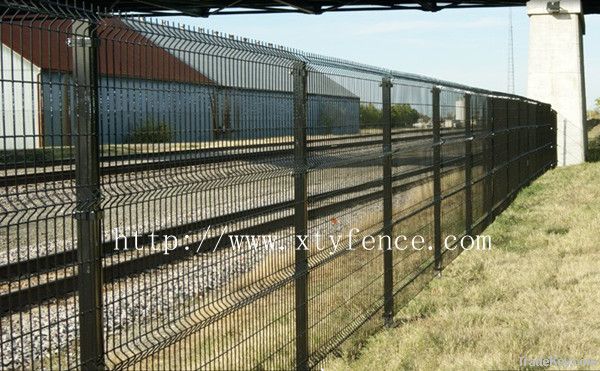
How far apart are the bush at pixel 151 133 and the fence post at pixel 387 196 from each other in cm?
409

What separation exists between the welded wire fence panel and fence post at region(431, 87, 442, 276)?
1.92ft

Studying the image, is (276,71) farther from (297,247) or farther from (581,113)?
(581,113)

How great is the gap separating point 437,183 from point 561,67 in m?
24.5

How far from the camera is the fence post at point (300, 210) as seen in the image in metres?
6.15

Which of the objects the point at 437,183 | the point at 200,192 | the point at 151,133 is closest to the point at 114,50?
the point at 151,133

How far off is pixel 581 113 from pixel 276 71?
98.8 feet

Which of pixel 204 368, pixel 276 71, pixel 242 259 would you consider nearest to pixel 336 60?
pixel 276 71

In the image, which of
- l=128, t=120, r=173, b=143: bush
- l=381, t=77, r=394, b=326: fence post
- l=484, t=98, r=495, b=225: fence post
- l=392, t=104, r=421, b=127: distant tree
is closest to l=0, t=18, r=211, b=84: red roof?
l=128, t=120, r=173, b=143: bush

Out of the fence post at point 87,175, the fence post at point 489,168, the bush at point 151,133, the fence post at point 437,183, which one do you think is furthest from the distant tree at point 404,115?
the fence post at point 87,175

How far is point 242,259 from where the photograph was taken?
5379 mm

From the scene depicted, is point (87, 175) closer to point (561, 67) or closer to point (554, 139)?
point (554, 139)

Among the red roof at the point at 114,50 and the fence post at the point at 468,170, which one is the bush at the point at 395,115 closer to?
the fence post at the point at 468,170

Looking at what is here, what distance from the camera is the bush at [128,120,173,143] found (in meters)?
4.32

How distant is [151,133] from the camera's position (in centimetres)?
441
